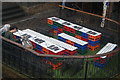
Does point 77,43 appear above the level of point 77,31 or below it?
below

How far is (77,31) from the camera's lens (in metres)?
13.2

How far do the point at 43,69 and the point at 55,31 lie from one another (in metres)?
4.95

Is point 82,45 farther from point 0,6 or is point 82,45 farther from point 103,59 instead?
point 0,6

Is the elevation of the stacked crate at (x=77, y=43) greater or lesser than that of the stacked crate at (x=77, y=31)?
lesser

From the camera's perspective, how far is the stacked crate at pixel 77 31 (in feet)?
42.0

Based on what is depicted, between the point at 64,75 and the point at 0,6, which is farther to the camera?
the point at 0,6

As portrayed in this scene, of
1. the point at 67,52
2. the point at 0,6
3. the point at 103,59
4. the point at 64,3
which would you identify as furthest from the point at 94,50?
the point at 0,6

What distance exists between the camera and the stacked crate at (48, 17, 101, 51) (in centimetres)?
1279

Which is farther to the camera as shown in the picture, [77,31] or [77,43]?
[77,31]

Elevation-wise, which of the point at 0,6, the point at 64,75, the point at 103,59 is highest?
the point at 0,6

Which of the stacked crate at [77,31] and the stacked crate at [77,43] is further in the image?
the stacked crate at [77,31]

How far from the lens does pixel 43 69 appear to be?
9570mm

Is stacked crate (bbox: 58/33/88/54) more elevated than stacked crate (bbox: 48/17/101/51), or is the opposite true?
stacked crate (bbox: 48/17/101/51)

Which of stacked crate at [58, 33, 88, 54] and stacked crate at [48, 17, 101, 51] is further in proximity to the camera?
stacked crate at [48, 17, 101, 51]
